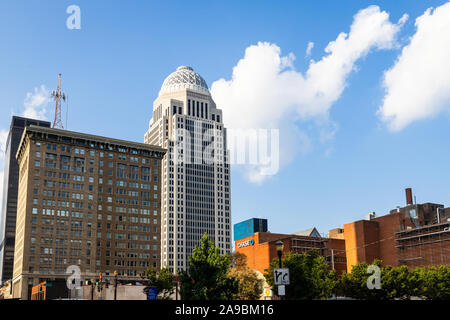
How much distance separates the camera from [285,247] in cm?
12625

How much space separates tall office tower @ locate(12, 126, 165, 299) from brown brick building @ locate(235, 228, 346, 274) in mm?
36887

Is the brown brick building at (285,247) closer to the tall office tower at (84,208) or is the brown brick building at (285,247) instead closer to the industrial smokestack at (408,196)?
the industrial smokestack at (408,196)

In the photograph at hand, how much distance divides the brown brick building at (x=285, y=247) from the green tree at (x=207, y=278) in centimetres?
7517

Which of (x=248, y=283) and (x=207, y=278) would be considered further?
(x=248, y=283)

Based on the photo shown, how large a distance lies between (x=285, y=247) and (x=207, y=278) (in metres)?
82.2

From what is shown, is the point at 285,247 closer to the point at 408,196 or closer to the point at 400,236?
the point at 400,236

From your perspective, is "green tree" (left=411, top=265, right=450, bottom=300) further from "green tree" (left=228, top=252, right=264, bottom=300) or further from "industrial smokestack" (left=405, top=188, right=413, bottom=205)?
"industrial smokestack" (left=405, top=188, right=413, bottom=205)

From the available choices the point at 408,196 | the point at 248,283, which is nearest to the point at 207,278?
the point at 248,283

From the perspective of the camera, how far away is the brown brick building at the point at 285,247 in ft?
407

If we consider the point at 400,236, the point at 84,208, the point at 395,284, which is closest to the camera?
the point at 395,284

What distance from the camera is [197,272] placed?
4688 centimetres

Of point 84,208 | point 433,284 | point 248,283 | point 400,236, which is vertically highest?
point 84,208

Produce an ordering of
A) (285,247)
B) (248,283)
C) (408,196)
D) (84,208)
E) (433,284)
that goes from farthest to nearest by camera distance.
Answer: (84,208)
(408,196)
(285,247)
(248,283)
(433,284)
